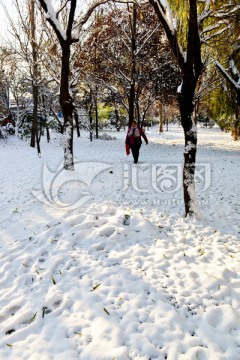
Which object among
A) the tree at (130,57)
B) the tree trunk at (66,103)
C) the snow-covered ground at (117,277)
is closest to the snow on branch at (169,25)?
the snow-covered ground at (117,277)

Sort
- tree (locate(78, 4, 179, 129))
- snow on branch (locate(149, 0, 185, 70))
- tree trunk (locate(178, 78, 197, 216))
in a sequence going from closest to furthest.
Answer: snow on branch (locate(149, 0, 185, 70))
tree trunk (locate(178, 78, 197, 216))
tree (locate(78, 4, 179, 129))

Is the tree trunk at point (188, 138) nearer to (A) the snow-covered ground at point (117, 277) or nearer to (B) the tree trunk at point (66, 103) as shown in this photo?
(A) the snow-covered ground at point (117, 277)

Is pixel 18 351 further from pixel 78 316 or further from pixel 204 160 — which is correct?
pixel 204 160

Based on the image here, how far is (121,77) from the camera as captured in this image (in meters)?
17.9

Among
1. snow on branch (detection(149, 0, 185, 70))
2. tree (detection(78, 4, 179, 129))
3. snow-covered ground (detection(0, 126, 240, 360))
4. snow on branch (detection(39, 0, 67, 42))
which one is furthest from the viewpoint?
tree (detection(78, 4, 179, 129))

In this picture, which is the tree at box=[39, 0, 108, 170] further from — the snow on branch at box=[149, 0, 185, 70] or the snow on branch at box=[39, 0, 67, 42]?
the snow on branch at box=[149, 0, 185, 70]

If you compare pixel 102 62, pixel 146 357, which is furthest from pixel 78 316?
pixel 102 62

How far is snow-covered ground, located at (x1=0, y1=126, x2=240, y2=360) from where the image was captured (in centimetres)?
284

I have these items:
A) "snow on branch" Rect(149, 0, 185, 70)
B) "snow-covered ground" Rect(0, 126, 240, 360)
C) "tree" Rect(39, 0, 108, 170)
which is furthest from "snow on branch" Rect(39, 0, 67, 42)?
"snow-covered ground" Rect(0, 126, 240, 360)

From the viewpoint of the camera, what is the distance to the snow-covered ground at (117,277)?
284 centimetres

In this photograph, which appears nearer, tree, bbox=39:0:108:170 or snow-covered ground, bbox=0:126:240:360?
snow-covered ground, bbox=0:126:240:360

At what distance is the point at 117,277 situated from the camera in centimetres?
382

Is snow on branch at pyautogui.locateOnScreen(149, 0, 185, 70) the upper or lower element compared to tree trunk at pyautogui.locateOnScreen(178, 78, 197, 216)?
upper

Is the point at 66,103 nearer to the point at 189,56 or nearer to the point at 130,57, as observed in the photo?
the point at 189,56
